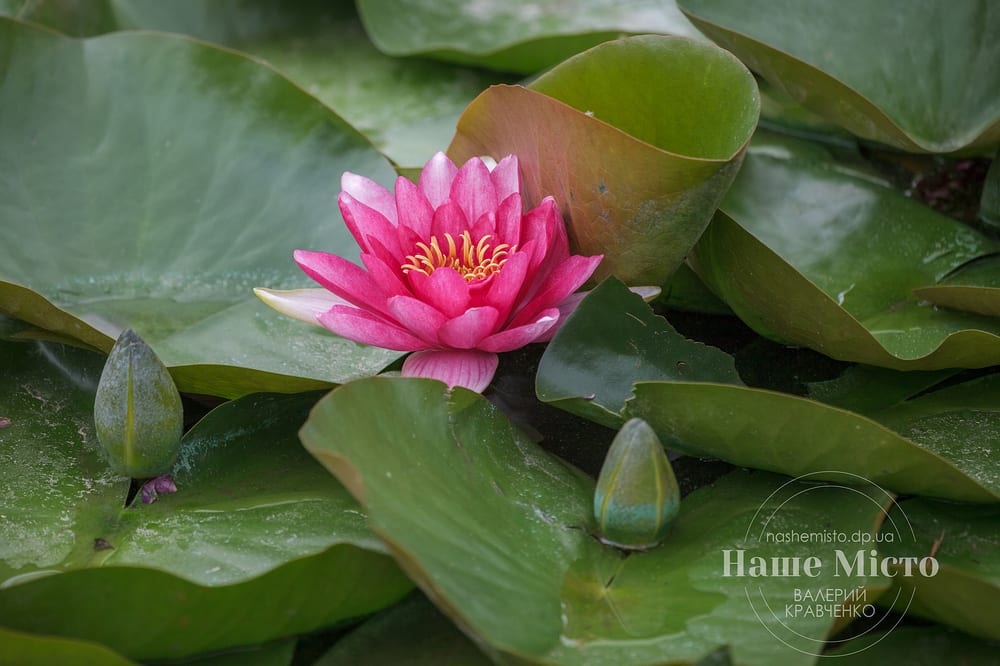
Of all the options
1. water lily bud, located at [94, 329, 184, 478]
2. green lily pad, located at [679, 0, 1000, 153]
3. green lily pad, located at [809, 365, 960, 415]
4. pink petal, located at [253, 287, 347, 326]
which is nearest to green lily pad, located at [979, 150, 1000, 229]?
green lily pad, located at [679, 0, 1000, 153]

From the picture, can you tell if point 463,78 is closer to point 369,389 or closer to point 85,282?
point 85,282

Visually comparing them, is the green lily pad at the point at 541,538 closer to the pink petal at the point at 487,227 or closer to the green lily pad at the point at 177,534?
the green lily pad at the point at 177,534

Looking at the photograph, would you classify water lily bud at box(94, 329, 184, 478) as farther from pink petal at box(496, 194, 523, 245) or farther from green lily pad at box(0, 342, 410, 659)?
pink petal at box(496, 194, 523, 245)

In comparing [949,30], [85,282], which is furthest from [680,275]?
Answer: [85,282]

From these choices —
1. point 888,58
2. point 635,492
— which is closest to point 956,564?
point 635,492

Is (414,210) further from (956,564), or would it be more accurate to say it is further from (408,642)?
(956,564)

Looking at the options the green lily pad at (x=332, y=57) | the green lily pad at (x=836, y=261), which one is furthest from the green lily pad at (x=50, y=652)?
the green lily pad at (x=332, y=57)
